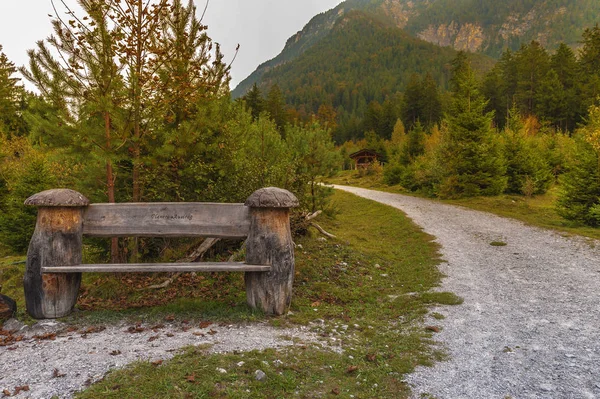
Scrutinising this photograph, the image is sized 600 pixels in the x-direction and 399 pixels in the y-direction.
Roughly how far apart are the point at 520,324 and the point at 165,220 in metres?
5.34

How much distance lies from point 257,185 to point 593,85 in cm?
5305

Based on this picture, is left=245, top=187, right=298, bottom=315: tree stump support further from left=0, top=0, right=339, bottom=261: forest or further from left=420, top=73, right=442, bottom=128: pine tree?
left=420, top=73, right=442, bottom=128: pine tree

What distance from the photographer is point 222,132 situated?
7309 millimetres

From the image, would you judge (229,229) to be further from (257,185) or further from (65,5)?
(65,5)

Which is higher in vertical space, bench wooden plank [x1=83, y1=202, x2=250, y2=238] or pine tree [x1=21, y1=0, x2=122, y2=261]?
pine tree [x1=21, y1=0, x2=122, y2=261]

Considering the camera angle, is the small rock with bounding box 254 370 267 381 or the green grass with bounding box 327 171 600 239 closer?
the small rock with bounding box 254 370 267 381

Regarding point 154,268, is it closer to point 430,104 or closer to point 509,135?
point 509,135

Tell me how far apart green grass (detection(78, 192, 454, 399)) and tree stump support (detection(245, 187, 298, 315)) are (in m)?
0.27

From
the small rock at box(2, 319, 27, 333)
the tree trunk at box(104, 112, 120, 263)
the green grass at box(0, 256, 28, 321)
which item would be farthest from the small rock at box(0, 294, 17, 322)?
the green grass at box(0, 256, 28, 321)

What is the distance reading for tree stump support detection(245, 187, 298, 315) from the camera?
4.75 m

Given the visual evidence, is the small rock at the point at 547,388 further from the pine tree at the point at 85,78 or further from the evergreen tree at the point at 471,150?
the evergreen tree at the point at 471,150

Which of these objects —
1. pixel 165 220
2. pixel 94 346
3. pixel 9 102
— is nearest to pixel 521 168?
pixel 165 220

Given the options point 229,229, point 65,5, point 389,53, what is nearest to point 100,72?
point 65,5

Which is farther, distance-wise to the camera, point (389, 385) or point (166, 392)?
point (389, 385)
